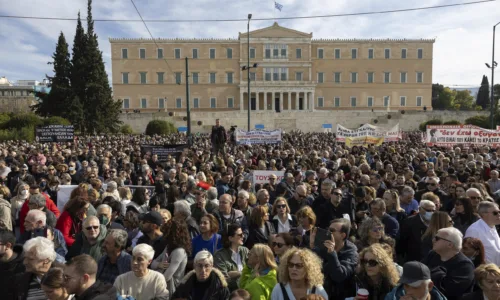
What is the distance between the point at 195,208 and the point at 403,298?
3729 millimetres

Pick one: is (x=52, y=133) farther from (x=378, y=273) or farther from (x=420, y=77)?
(x=420, y=77)

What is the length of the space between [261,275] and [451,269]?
1.62 metres

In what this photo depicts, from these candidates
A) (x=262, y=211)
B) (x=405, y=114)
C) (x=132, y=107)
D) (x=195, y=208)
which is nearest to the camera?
(x=262, y=211)

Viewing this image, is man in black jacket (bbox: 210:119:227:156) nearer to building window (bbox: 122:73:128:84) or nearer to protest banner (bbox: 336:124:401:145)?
protest banner (bbox: 336:124:401:145)

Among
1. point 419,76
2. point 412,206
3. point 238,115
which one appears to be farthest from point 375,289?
point 419,76

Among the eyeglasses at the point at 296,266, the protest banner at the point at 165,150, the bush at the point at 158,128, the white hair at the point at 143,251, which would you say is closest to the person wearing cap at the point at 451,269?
the eyeglasses at the point at 296,266

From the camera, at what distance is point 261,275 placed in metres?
3.57

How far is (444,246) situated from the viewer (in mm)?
3463

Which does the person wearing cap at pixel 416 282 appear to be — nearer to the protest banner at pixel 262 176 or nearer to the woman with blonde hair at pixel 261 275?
the woman with blonde hair at pixel 261 275

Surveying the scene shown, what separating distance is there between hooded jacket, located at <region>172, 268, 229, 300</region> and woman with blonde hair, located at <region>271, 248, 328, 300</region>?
48 cm

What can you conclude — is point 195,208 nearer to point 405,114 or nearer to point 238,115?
point 238,115

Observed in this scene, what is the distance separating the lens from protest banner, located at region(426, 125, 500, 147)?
1356 cm

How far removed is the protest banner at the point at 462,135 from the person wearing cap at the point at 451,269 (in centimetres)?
1145

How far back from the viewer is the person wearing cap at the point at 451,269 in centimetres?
332
